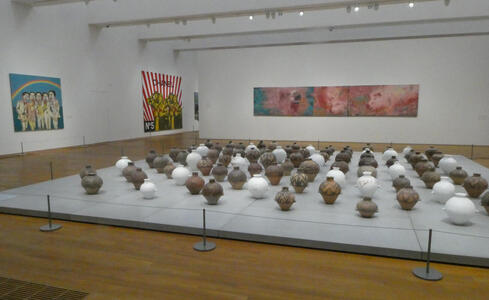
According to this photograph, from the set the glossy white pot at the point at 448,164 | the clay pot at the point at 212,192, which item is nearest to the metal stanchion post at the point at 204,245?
the clay pot at the point at 212,192

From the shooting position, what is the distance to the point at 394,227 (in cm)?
636

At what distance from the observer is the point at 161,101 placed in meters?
26.9

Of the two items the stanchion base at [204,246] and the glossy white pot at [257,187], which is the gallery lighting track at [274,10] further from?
the stanchion base at [204,246]

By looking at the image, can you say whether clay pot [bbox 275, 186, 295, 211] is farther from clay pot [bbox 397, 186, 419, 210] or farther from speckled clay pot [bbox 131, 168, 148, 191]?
speckled clay pot [bbox 131, 168, 148, 191]

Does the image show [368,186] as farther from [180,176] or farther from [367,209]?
[180,176]

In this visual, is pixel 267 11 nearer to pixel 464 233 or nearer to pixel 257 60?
pixel 257 60

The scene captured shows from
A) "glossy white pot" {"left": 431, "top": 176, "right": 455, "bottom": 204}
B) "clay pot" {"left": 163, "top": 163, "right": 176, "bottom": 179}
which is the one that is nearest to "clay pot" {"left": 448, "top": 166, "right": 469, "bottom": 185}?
"glossy white pot" {"left": 431, "top": 176, "right": 455, "bottom": 204}

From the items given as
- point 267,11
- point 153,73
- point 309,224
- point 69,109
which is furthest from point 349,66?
point 309,224

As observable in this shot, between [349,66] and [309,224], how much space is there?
54.4 feet

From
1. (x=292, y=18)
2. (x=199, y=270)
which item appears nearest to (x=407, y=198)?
(x=199, y=270)

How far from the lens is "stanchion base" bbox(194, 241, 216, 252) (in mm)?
5824

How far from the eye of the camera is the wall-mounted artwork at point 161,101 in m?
25.3

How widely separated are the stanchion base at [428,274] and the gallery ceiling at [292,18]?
13.3 meters

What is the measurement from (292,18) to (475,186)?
14.7 meters
